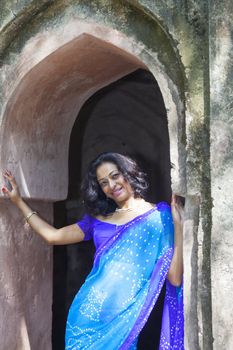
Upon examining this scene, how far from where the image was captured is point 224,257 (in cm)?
210

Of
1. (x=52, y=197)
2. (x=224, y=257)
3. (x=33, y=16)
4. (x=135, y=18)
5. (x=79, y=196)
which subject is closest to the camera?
(x=224, y=257)

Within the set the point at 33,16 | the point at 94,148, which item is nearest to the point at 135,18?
the point at 33,16

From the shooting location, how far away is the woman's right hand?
2.72 m

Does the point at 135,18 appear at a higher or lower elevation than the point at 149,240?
higher

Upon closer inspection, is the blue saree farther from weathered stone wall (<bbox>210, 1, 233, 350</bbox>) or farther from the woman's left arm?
weathered stone wall (<bbox>210, 1, 233, 350</bbox>)

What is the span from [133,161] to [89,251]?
81.9 inches

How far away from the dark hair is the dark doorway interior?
1.57 metres

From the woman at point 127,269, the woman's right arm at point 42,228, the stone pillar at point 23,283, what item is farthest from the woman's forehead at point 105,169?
the stone pillar at point 23,283

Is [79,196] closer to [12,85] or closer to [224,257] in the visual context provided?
[12,85]

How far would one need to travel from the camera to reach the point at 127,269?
2.55 metres

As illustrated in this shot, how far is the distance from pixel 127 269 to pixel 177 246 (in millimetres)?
276

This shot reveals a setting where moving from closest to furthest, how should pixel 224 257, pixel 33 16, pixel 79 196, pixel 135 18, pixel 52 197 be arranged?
pixel 224 257, pixel 135 18, pixel 33 16, pixel 52 197, pixel 79 196

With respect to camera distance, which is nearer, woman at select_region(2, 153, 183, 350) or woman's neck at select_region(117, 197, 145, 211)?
woman at select_region(2, 153, 183, 350)

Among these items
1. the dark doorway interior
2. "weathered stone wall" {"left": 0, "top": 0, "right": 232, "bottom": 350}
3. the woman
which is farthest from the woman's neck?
the dark doorway interior
